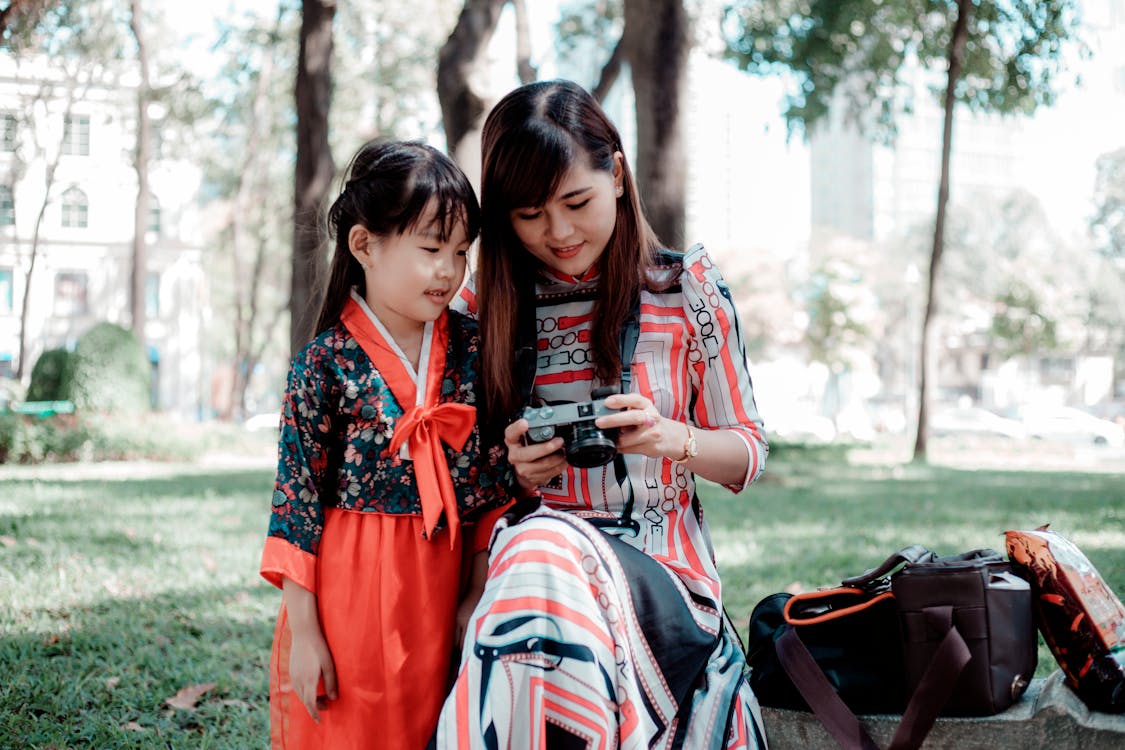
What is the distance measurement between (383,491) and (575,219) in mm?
748

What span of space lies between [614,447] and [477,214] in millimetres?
700

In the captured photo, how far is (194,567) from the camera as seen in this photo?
17.4 feet

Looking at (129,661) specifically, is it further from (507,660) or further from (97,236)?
(97,236)

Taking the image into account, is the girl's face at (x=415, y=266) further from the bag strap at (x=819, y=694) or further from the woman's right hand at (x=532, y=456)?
the bag strap at (x=819, y=694)

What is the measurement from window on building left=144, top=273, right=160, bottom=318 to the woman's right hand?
34164 mm

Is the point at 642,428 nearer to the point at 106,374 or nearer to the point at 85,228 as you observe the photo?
the point at 106,374

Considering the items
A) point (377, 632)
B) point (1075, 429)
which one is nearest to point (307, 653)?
point (377, 632)

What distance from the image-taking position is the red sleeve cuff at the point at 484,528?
2258 mm

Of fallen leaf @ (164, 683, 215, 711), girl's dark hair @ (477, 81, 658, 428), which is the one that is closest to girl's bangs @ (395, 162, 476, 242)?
girl's dark hair @ (477, 81, 658, 428)

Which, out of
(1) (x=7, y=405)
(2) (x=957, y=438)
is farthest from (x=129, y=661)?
(2) (x=957, y=438)

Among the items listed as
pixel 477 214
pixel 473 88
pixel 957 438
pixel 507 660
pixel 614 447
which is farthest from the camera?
pixel 957 438

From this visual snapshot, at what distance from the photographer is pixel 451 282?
2.22m

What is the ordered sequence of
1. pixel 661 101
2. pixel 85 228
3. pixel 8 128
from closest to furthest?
pixel 661 101 < pixel 8 128 < pixel 85 228

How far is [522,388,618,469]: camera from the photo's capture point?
6.41ft
